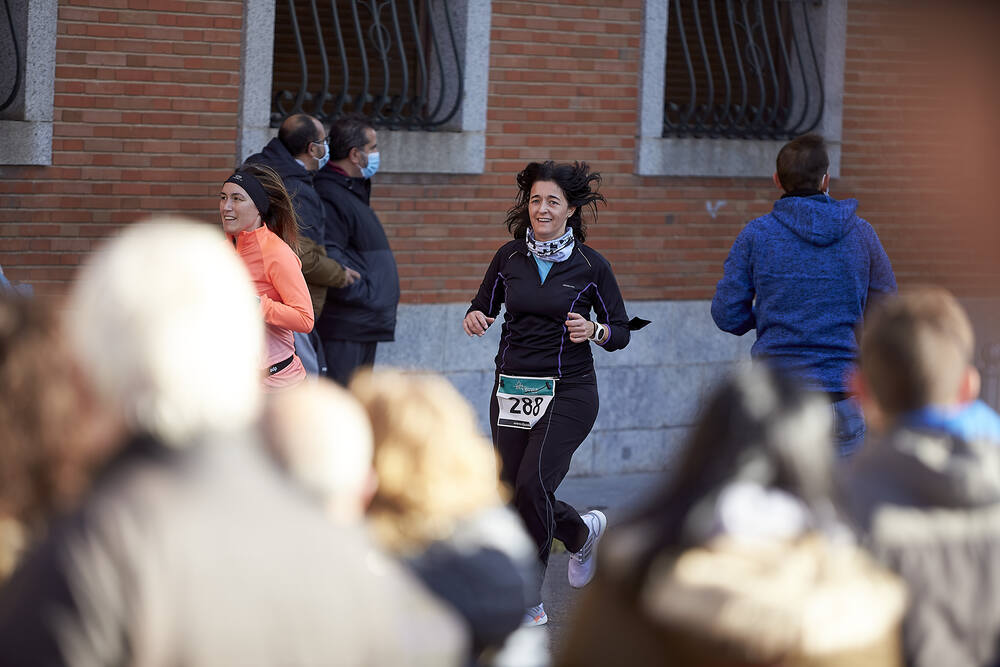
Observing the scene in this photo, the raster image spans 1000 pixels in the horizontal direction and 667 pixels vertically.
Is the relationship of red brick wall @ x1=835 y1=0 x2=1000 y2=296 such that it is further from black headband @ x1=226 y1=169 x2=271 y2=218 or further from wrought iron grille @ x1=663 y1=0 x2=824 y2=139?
black headband @ x1=226 y1=169 x2=271 y2=218

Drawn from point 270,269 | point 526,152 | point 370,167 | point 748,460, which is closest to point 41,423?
point 748,460

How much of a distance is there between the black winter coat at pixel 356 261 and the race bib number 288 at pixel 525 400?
4.54 ft

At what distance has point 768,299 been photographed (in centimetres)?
594

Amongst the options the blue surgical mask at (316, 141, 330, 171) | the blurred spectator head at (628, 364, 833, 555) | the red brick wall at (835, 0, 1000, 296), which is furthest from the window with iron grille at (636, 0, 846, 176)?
the blurred spectator head at (628, 364, 833, 555)

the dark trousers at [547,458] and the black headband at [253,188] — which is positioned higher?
the black headband at [253,188]

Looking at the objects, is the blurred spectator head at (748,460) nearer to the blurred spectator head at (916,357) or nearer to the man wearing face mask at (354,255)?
the blurred spectator head at (916,357)

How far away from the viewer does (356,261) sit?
7504mm

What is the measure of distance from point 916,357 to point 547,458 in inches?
131

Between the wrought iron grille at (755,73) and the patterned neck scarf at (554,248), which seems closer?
the patterned neck scarf at (554,248)

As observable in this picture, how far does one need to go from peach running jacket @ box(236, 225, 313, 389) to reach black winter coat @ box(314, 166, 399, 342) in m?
1.08

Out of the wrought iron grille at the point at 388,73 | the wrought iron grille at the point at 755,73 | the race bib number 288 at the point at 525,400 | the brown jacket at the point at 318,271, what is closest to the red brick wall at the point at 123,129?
the wrought iron grille at the point at 388,73

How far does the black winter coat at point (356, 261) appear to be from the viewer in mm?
7430

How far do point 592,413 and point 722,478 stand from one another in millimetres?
4051

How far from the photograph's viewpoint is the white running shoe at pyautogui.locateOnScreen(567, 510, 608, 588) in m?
6.62
